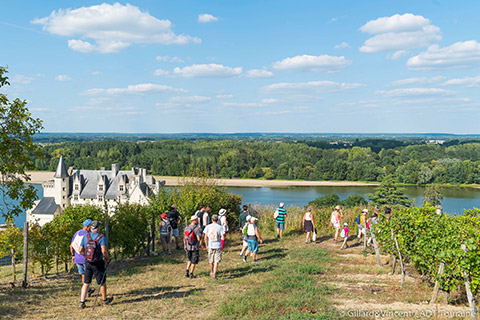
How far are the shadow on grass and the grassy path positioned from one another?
2 cm

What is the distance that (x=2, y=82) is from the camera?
31.1ft

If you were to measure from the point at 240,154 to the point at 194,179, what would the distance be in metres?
125

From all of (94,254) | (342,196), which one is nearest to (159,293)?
(94,254)

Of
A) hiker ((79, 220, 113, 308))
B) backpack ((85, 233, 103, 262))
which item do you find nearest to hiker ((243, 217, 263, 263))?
hiker ((79, 220, 113, 308))

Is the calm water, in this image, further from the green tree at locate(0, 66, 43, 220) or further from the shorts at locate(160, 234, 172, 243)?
the green tree at locate(0, 66, 43, 220)

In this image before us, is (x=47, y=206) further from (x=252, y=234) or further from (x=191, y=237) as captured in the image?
(x=191, y=237)

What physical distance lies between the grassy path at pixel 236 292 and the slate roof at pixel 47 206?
43178 mm

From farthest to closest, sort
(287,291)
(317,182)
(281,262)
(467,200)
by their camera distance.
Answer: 1. (317,182)
2. (467,200)
3. (281,262)
4. (287,291)

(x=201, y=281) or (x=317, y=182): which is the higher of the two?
(x=201, y=281)

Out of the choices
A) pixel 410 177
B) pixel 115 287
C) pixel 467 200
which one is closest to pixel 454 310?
pixel 115 287

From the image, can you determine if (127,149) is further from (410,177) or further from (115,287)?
(115,287)

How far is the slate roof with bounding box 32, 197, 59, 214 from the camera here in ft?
160

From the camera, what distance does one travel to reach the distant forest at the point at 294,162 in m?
106

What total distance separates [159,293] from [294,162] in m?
126
